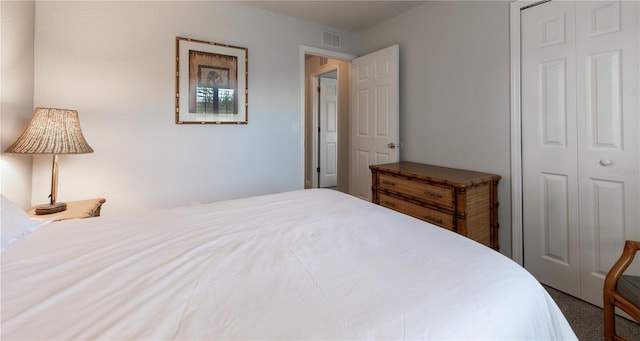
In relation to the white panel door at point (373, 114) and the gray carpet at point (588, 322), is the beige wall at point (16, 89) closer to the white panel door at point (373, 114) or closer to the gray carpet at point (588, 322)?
the white panel door at point (373, 114)

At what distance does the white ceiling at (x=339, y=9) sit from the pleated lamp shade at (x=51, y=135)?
1984mm

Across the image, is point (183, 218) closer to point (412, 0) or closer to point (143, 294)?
point (143, 294)

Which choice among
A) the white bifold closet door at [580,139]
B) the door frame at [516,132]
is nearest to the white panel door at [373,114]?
the door frame at [516,132]

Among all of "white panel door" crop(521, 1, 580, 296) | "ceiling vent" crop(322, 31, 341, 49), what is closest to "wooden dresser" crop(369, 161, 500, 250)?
"white panel door" crop(521, 1, 580, 296)

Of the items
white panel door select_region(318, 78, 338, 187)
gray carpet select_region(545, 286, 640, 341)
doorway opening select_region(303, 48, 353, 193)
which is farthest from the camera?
white panel door select_region(318, 78, 338, 187)

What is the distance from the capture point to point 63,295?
750 millimetres

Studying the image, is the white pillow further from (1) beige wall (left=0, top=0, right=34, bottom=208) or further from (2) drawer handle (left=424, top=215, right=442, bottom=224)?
(2) drawer handle (left=424, top=215, right=442, bottom=224)

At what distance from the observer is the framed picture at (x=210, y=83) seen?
278cm

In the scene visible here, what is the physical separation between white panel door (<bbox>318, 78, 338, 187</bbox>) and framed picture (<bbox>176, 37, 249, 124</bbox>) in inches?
99.1

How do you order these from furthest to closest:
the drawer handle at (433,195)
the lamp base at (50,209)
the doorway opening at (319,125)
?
the doorway opening at (319,125)
the drawer handle at (433,195)
the lamp base at (50,209)

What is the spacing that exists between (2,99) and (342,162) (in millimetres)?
3393

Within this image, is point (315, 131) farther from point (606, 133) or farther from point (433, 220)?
point (606, 133)

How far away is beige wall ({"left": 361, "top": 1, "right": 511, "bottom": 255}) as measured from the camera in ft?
7.87

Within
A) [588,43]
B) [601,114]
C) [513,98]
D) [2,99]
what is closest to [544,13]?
[588,43]
